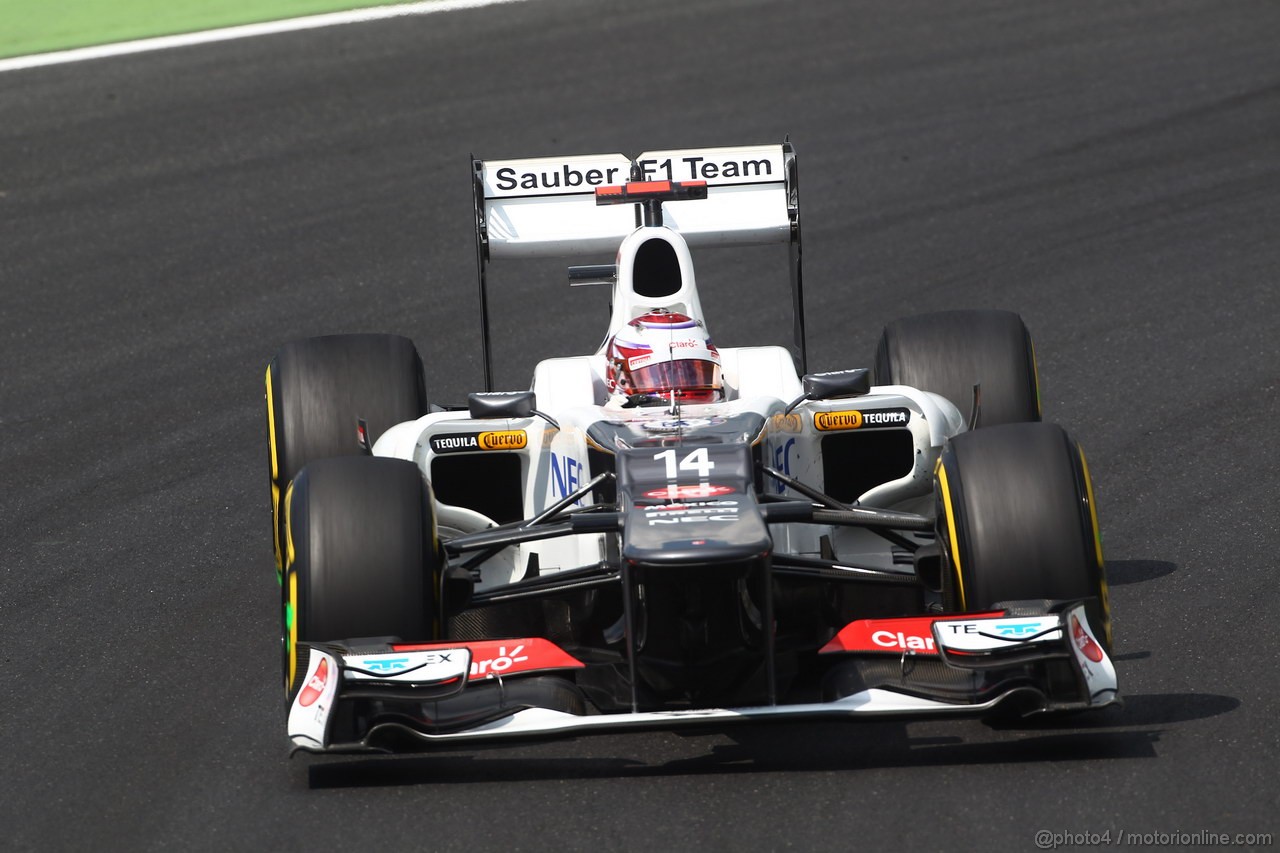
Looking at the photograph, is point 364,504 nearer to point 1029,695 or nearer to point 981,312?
point 1029,695

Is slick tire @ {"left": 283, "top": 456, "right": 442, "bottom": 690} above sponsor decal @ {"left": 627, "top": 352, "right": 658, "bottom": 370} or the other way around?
the other way around

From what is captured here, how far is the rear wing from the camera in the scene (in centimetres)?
910

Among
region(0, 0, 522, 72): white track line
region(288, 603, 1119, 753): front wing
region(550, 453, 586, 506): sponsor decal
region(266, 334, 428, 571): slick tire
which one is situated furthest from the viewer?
region(0, 0, 522, 72): white track line

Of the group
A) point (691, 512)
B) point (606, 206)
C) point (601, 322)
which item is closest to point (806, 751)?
point (691, 512)

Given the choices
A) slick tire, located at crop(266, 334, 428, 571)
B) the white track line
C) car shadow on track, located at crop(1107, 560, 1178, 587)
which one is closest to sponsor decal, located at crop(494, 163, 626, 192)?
slick tire, located at crop(266, 334, 428, 571)

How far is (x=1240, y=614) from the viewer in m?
7.62

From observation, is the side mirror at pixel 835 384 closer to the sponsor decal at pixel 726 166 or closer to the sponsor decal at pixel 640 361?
the sponsor decal at pixel 640 361

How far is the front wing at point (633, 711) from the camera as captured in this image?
603cm

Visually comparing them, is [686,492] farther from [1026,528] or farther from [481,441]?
[481,441]

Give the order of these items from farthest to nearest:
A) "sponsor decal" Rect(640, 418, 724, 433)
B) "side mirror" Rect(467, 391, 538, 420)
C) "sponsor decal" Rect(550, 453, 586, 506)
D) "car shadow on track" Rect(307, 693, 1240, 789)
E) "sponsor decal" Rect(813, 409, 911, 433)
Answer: "sponsor decal" Rect(813, 409, 911, 433), "sponsor decal" Rect(550, 453, 586, 506), "side mirror" Rect(467, 391, 538, 420), "sponsor decal" Rect(640, 418, 724, 433), "car shadow on track" Rect(307, 693, 1240, 789)

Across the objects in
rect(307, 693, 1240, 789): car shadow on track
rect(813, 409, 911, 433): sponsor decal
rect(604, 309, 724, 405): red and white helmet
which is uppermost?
rect(604, 309, 724, 405): red and white helmet

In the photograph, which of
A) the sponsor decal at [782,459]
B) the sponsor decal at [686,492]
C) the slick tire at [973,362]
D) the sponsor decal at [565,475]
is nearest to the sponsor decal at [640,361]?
the sponsor decal at [565,475]

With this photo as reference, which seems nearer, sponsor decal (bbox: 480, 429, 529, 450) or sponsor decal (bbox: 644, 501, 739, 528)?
sponsor decal (bbox: 644, 501, 739, 528)

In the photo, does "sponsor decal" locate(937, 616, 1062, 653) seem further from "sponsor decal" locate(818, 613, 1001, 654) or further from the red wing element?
the red wing element
